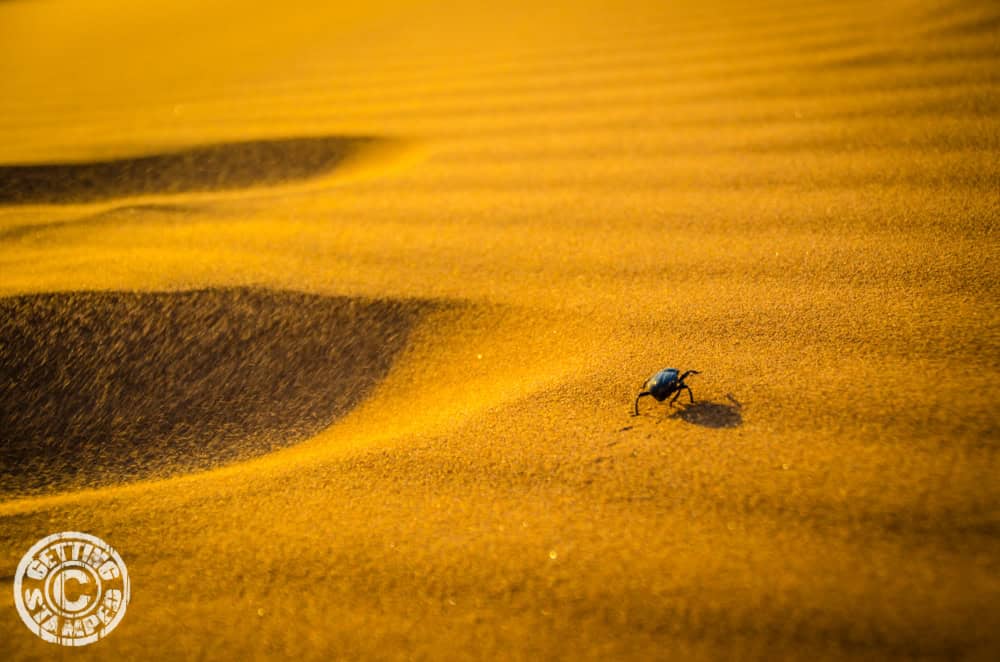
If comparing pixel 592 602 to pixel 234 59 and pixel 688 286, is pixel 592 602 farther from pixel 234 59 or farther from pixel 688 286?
pixel 234 59

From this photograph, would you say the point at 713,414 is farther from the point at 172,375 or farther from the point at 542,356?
the point at 172,375

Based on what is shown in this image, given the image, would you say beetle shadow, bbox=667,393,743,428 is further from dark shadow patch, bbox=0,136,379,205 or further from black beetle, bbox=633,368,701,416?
dark shadow patch, bbox=0,136,379,205

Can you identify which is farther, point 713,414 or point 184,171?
point 184,171

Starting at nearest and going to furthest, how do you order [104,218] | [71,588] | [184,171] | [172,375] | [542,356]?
1. [71,588]
2. [542,356]
3. [172,375]
4. [104,218]
5. [184,171]

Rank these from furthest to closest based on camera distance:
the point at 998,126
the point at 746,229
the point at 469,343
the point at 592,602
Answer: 1. the point at 998,126
2. the point at 746,229
3. the point at 469,343
4. the point at 592,602

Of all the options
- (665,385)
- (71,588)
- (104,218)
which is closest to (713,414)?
(665,385)

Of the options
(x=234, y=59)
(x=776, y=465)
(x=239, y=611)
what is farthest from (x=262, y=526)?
(x=234, y=59)
